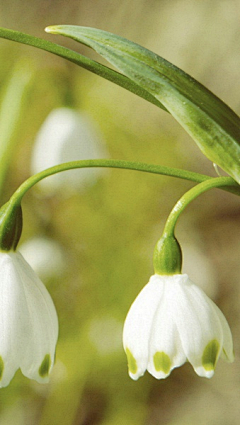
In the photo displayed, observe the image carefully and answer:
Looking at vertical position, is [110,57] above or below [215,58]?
below

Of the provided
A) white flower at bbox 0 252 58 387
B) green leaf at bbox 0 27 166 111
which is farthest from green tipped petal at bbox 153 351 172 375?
green leaf at bbox 0 27 166 111

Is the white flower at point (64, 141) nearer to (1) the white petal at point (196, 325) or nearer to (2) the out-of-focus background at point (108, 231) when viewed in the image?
(2) the out-of-focus background at point (108, 231)

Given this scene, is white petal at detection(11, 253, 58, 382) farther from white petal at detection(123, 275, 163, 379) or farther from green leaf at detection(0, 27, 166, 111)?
green leaf at detection(0, 27, 166, 111)

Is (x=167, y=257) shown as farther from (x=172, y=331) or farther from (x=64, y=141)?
(x=64, y=141)

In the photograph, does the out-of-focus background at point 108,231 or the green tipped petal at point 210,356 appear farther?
the out-of-focus background at point 108,231

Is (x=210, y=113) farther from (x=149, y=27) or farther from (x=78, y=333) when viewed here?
(x=78, y=333)

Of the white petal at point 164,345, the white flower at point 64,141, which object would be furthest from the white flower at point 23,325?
the white flower at point 64,141

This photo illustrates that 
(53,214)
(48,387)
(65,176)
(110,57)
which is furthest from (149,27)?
(48,387)

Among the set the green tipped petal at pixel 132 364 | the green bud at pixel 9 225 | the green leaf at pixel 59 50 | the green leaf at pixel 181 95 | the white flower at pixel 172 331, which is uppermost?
the green leaf at pixel 59 50
